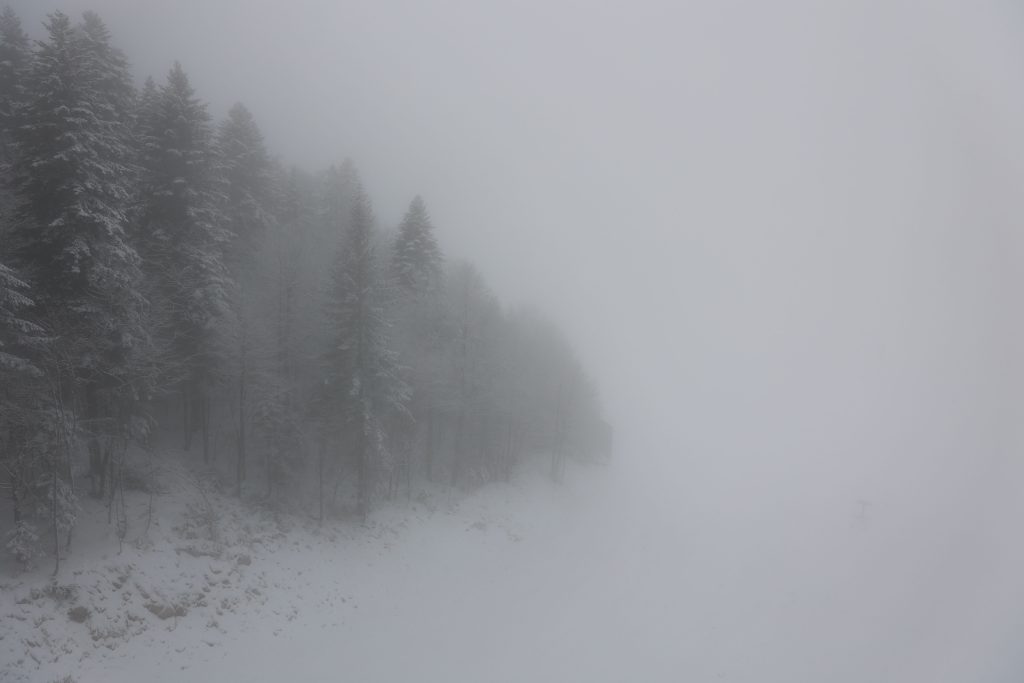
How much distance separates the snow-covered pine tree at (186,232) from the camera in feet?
72.7

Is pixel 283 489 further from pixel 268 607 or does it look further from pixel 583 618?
pixel 583 618

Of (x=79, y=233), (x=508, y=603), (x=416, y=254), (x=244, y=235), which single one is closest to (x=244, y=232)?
(x=244, y=235)

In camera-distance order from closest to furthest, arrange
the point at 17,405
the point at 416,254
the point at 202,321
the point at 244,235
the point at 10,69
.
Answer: the point at 17,405
the point at 202,321
the point at 10,69
the point at 244,235
the point at 416,254

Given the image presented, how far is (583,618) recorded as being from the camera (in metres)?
26.4

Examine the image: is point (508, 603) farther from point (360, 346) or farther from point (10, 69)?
point (10, 69)

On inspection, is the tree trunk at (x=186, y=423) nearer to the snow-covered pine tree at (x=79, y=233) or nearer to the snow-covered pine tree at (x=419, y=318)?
the snow-covered pine tree at (x=79, y=233)

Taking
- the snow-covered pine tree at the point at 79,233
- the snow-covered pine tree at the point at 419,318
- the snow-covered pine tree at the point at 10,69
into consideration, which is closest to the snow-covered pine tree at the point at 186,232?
the snow-covered pine tree at the point at 79,233

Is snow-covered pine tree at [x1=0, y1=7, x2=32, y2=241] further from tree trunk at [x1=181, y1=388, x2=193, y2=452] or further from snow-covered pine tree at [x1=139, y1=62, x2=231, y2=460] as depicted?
tree trunk at [x1=181, y1=388, x2=193, y2=452]

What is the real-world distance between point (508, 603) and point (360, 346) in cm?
1717

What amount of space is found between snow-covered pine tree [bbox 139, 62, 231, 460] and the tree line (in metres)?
0.10

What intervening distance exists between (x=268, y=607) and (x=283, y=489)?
7.28m

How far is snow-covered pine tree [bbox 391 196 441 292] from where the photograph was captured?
1369 inches

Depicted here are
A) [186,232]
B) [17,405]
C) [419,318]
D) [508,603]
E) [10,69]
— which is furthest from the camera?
[419,318]

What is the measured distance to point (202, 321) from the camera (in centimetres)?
2252
